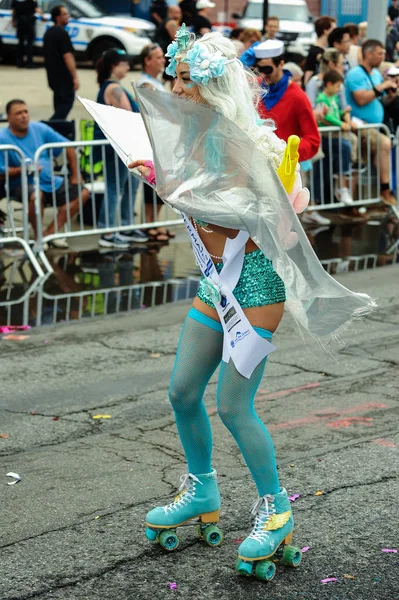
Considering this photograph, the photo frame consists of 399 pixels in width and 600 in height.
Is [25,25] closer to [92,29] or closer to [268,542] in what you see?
[92,29]

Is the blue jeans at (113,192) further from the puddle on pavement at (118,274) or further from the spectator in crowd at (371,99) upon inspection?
the spectator in crowd at (371,99)

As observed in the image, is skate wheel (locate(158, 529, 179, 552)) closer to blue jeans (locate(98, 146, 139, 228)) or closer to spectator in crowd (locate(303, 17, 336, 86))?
blue jeans (locate(98, 146, 139, 228))

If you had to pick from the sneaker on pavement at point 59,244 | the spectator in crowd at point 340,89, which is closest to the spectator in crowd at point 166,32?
the spectator in crowd at point 340,89

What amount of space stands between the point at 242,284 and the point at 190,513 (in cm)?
95

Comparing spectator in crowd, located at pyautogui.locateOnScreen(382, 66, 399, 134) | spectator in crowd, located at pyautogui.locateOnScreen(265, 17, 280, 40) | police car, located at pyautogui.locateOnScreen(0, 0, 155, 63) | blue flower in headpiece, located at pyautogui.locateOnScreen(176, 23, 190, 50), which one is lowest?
blue flower in headpiece, located at pyautogui.locateOnScreen(176, 23, 190, 50)

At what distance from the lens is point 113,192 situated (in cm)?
1064

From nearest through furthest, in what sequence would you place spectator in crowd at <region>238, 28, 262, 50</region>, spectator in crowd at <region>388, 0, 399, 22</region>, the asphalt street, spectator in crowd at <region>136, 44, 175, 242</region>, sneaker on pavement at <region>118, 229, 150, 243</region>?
the asphalt street
sneaker on pavement at <region>118, 229, 150, 243</region>
spectator in crowd at <region>136, 44, 175, 242</region>
spectator in crowd at <region>238, 28, 262, 50</region>
spectator in crowd at <region>388, 0, 399, 22</region>

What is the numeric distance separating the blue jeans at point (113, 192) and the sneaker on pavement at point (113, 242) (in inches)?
4.9

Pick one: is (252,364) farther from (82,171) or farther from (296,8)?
(296,8)

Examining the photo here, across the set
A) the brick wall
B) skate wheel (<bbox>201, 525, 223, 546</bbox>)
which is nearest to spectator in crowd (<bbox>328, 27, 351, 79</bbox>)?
skate wheel (<bbox>201, 525, 223, 546</bbox>)

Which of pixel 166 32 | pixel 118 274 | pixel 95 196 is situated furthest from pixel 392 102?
pixel 166 32

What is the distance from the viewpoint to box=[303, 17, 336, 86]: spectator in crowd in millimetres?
14461

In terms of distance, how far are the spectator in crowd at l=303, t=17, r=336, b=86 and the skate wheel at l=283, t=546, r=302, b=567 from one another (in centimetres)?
1127

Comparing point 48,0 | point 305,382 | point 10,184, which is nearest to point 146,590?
point 305,382
